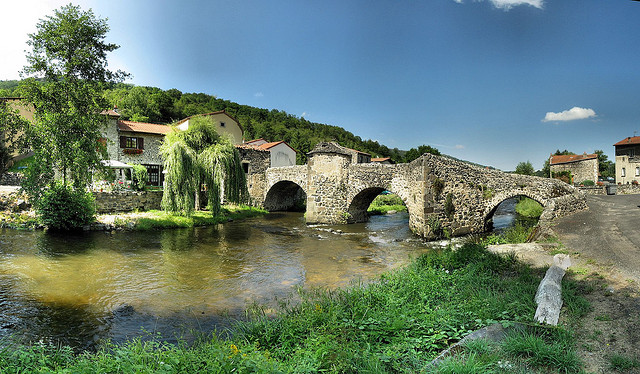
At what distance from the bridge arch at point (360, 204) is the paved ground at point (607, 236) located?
9.24 meters

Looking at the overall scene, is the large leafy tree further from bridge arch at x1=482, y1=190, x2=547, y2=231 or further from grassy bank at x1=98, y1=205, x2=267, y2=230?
bridge arch at x1=482, y1=190, x2=547, y2=231

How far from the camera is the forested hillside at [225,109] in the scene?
54.2 metres

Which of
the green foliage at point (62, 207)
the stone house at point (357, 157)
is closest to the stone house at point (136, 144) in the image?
the green foliage at point (62, 207)

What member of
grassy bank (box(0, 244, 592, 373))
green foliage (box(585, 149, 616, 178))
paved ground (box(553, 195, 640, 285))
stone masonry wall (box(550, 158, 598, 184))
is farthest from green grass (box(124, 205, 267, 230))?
green foliage (box(585, 149, 616, 178))

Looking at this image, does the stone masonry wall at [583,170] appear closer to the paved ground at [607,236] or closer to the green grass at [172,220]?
the paved ground at [607,236]

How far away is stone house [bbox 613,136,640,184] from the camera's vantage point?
4128cm

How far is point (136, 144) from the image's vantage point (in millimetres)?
30922

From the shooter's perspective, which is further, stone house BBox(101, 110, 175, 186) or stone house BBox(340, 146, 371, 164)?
stone house BBox(340, 146, 371, 164)

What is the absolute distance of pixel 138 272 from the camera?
31.7ft

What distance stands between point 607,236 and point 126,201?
2121cm

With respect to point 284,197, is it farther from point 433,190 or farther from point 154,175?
point 433,190

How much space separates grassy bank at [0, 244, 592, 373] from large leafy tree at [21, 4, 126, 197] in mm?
12354

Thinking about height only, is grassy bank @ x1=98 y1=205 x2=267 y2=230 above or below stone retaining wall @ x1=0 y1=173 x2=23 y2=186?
below

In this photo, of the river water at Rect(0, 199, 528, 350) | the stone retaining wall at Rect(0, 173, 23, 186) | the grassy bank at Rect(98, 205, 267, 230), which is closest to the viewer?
the river water at Rect(0, 199, 528, 350)
